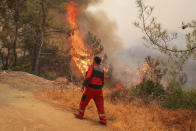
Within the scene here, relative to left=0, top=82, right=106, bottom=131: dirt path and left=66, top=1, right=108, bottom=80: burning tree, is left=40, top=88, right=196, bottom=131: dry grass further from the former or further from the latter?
left=66, top=1, right=108, bottom=80: burning tree

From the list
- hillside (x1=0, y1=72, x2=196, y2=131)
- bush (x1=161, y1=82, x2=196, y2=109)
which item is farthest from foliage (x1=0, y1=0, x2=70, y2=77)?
bush (x1=161, y1=82, x2=196, y2=109)

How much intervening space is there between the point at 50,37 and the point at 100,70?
18224mm

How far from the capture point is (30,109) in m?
6.12

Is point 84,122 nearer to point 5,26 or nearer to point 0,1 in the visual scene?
point 0,1

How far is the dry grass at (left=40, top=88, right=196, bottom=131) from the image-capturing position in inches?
244

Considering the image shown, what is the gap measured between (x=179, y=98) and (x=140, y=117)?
3310mm

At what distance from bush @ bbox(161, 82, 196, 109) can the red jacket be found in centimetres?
467

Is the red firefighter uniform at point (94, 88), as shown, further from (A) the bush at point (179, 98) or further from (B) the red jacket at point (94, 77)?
(A) the bush at point (179, 98)

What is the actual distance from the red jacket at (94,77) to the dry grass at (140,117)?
141cm

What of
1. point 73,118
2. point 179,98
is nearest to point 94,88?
point 73,118

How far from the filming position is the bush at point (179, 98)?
872 cm

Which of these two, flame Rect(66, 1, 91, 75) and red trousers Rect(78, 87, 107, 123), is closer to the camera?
red trousers Rect(78, 87, 107, 123)

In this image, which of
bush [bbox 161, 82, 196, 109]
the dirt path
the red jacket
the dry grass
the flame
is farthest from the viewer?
the flame

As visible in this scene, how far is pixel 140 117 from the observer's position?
7129 millimetres
